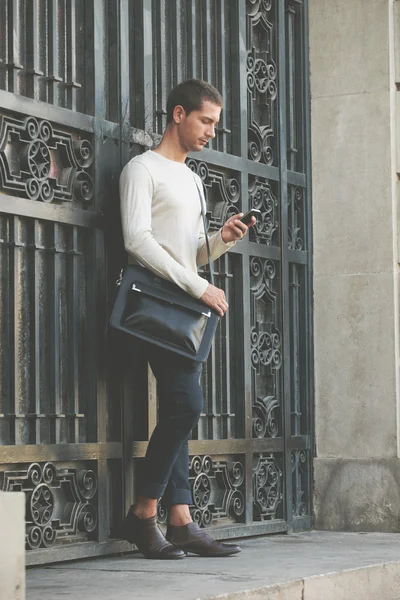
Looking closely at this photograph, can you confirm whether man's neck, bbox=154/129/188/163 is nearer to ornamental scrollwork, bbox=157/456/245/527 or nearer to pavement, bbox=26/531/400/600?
ornamental scrollwork, bbox=157/456/245/527

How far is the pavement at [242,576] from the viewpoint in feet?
16.2

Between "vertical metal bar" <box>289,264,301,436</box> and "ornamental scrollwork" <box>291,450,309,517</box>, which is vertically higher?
"vertical metal bar" <box>289,264,301,436</box>

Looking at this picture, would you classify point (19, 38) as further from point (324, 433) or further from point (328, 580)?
point (324, 433)

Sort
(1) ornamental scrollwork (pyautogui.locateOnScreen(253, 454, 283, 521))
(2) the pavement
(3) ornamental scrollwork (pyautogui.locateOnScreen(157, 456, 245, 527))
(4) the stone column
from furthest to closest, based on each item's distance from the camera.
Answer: (1) ornamental scrollwork (pyautogui.locateOnScreen(253, 454, 283, 521)) → (3) ornamental scrollwork (pyautogui.locateOnScreen(157, 456, 245, 527)) → (2) the pavement → (4) the stone column

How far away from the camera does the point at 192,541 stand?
6.06 metres

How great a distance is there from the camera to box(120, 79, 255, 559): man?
591 centimetres

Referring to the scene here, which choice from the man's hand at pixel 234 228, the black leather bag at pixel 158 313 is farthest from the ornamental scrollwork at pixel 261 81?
the black leather bag at pixel 158 313

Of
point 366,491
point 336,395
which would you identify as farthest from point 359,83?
point 366,491

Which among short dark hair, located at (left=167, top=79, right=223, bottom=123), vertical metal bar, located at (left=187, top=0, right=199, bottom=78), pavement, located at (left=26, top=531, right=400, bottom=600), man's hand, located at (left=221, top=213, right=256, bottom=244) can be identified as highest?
vertical metal bar, located at (left=187, top=0, right=199, bottom=78)

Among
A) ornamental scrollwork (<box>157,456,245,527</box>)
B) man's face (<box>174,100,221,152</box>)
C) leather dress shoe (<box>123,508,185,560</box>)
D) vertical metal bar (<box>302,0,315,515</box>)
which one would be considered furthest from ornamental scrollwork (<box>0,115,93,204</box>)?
vertical metal bar (<box>302,0,315,515</box>)

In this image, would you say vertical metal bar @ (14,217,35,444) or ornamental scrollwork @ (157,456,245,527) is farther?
ornamental scrollwork @ (157,456,245,527)

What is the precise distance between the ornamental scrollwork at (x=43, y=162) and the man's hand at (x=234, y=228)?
669 millimetres

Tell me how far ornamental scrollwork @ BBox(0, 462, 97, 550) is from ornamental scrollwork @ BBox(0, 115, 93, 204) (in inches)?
48.6

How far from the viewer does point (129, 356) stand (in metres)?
6.34
